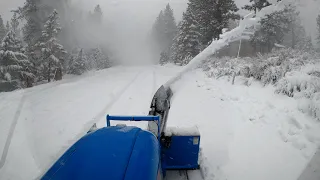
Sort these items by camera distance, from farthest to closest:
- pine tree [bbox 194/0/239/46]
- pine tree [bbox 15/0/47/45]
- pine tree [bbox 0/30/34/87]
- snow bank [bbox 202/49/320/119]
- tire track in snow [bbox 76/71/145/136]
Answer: pine tree [bbox 15/0/47/45] < pine tree [bbox 194/0/239/46] < pine tree [bbox 0/30/34/87] < tire track in snow [bbox 76/71/145/136] < snow bank [bbox 202/49/320/119]

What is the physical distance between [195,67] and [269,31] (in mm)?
7193

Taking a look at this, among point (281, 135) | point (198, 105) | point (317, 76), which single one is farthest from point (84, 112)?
point (317, 76)

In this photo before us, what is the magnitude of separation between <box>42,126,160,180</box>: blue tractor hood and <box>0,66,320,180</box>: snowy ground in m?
2.76

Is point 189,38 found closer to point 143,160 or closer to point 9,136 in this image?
point 9,136

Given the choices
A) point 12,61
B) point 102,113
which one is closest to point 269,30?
point 102,113

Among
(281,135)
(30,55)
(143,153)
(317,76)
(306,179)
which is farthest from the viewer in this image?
(30,55)

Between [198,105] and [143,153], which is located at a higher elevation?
[143,153]

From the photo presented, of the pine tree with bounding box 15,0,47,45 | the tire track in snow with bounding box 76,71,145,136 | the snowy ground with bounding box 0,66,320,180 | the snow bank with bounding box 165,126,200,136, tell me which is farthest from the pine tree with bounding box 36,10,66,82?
the snow bank with bounding box 165,126,200,136

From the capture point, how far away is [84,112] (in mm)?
9047

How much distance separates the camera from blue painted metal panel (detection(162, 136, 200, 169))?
4466 millimetres

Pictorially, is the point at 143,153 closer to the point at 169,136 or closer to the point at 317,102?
the point at 169,136

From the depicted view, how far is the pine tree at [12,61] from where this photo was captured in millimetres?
19391

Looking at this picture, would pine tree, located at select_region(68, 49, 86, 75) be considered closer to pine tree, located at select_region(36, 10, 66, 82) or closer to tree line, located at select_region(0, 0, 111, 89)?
tree line, located at select_region(0, 0, 111, 89)

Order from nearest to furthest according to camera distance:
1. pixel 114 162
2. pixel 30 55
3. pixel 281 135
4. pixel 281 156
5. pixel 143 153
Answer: pixel 114 162 → pixel 143 153 → pixel 281 156 → pixel 281 135 → pixel 30 55
